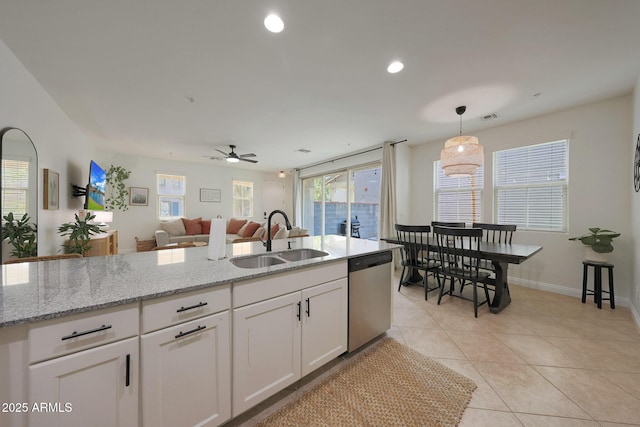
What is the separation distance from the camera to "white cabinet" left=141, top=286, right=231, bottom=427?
97cm

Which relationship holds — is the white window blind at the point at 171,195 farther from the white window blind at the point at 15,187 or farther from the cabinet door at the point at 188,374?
the cabinet door at the point at 188,374

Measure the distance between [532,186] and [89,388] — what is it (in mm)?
5034

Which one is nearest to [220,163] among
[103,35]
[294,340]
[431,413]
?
[103,35]

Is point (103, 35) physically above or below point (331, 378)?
above

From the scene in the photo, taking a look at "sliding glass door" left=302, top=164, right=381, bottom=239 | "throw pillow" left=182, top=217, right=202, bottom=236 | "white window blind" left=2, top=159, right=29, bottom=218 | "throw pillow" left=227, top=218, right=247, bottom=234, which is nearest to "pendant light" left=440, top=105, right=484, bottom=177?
"sliding glass door" left=302, top=164, right=381, bottom=239

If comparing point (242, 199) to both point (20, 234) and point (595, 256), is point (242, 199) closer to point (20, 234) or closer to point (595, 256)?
point (20, 234)

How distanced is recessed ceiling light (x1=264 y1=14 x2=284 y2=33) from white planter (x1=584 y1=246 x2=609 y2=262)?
4.24 meters

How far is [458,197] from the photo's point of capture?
423 cm

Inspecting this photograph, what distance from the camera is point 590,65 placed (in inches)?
84.9

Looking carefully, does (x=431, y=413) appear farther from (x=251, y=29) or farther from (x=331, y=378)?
(x=251, y=29)

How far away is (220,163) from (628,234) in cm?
799

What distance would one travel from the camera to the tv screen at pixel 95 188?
11.9 feet

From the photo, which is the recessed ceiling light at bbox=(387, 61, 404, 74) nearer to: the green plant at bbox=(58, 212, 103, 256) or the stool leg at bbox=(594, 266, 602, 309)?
the stool leg at bbox=(594, 266, 602, 309)

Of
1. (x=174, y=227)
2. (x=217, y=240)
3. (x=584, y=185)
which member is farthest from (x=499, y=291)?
(x=174, y=227)
